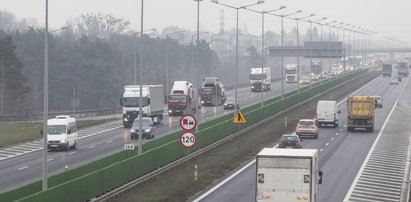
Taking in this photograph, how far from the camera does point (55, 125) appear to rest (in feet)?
188

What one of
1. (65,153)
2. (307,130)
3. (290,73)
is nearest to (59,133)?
(65,153)

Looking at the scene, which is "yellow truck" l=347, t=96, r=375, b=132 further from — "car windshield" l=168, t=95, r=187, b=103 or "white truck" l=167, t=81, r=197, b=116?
"car windshield" l=168, t=95, r=187, b=103

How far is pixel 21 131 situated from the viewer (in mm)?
73562

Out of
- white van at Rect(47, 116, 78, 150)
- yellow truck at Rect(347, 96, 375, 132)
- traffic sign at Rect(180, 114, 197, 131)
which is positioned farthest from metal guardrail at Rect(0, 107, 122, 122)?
traffic sign at Rect(180, 114, 197, 131)

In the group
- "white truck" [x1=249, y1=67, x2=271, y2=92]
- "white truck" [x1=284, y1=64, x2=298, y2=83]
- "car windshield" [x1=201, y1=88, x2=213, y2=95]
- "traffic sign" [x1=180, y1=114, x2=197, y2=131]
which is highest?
"white truck" [x1=284, y1=64, x2=298, y2=83]

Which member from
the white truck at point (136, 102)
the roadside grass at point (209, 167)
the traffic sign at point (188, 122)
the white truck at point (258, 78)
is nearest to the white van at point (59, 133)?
the roadside grass at point (209, 167)

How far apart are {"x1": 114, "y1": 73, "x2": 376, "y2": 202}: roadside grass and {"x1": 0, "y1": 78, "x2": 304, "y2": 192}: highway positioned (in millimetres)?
5104

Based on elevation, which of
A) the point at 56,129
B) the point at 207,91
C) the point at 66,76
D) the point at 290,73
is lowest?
the point at 56,129

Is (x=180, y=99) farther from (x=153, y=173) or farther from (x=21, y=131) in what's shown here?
(x=153, y=173)

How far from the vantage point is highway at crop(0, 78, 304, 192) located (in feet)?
149

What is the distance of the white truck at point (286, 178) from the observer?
26.4 m

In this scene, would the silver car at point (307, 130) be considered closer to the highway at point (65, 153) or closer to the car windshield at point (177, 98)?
the highway at point (65, 153)

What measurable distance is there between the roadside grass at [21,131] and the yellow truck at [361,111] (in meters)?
27.9

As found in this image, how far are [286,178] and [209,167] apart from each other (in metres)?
20.5
